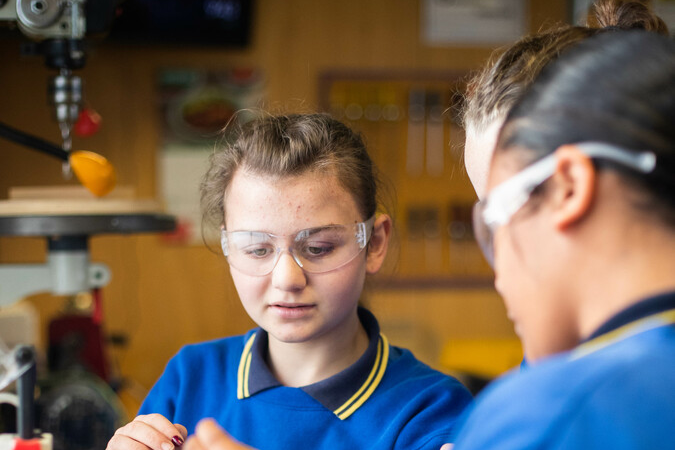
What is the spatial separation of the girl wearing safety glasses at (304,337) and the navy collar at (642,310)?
0.50m

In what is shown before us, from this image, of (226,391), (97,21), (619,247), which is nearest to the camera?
(619,247)

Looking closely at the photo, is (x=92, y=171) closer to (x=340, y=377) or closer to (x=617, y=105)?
(x=340, y=377)

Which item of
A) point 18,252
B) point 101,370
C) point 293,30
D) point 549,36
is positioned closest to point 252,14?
point 293,30

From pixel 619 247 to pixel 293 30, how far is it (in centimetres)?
311

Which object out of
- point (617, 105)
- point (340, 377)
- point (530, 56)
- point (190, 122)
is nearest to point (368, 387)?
point (340, 377)

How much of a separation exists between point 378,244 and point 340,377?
9.0 inches

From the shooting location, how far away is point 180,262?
3420 millimetres

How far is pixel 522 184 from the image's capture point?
58 cm

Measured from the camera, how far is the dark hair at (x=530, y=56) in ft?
3.28

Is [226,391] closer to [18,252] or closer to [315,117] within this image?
[315,117]

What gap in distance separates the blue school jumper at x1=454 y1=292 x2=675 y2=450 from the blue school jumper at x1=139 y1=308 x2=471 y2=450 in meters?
0.49

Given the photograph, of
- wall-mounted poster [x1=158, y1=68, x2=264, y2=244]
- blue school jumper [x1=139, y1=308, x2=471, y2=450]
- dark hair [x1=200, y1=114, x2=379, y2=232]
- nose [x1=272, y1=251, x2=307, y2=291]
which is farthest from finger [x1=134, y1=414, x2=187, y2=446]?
wall-mounted poster [x1=158, y1=68, x2=264, y2=244]

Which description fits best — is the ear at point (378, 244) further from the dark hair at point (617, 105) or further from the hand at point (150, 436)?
the dark hair at point (617, 105)

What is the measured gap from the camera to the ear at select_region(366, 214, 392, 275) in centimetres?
116
